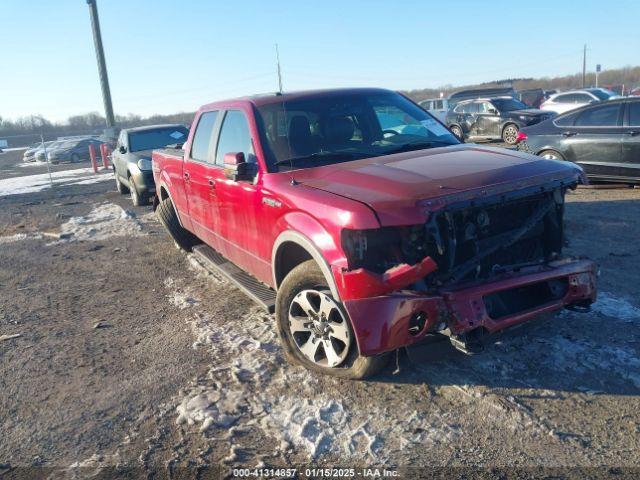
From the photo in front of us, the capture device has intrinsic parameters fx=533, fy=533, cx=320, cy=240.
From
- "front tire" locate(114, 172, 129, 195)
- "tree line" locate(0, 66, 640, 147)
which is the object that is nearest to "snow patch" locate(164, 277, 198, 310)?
"front tire" locate(114, 172, 129, 195)

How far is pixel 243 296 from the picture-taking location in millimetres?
5445

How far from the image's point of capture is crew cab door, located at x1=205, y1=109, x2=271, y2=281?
13.7 ft

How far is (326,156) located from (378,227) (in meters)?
1.42

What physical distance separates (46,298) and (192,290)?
1633 millimetres

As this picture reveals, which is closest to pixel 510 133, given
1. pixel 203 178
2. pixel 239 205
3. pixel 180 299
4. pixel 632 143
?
pixel 632 143

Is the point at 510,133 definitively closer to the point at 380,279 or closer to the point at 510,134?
the point at 510,134

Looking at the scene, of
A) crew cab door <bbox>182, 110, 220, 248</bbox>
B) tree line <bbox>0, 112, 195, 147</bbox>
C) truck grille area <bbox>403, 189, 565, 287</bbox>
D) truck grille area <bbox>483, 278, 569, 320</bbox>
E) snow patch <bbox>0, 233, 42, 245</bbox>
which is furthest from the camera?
tree line <bbox>0, 112, 195, 147</bbox>

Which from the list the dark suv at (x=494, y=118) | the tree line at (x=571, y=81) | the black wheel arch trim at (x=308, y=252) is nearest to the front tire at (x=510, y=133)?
the dark suv at (x=494, y=118)

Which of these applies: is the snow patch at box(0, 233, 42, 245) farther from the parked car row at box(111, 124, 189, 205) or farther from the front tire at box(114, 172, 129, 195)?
the front tire at box(114, 172, 129, 195)

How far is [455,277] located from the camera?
3188 millimetres

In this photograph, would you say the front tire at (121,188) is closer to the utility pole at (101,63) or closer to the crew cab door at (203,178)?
the crew cab door at (203,178)

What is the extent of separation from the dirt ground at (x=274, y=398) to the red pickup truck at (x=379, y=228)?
34 cm

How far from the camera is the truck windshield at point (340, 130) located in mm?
4188

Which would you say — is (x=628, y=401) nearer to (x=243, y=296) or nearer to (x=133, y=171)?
(x=243, y=296)
